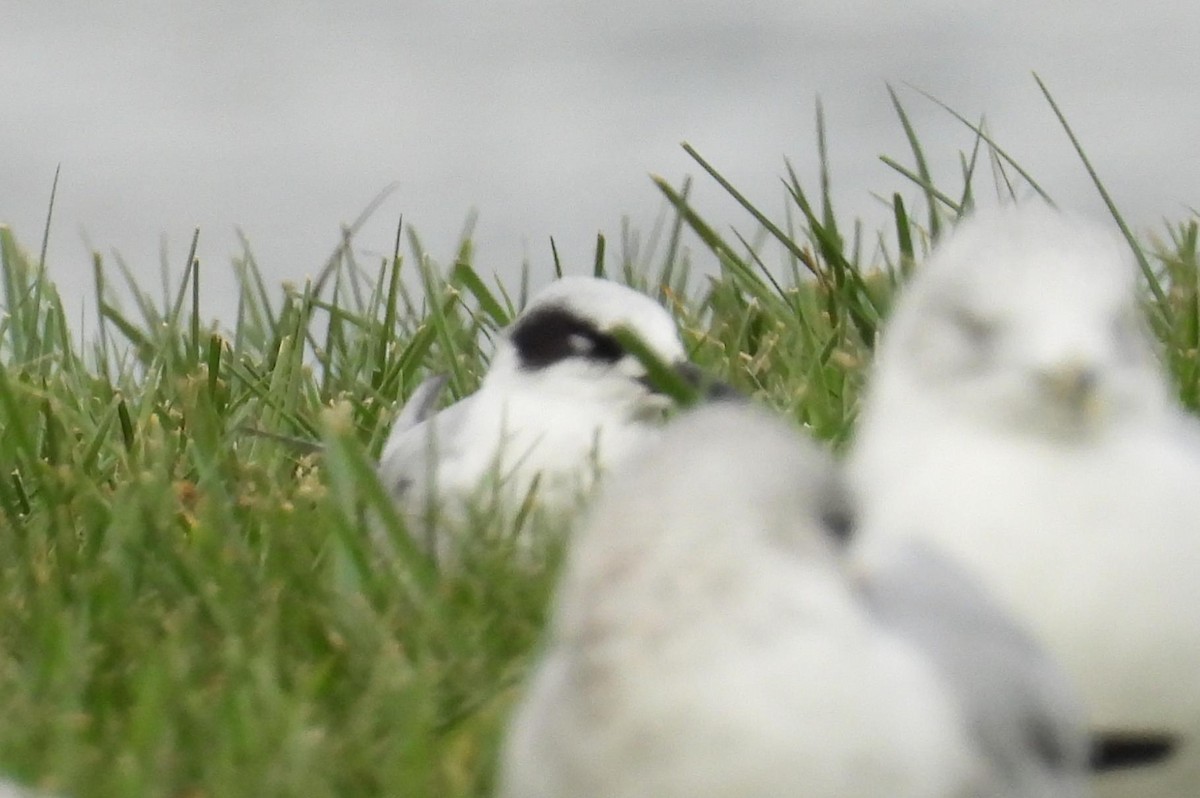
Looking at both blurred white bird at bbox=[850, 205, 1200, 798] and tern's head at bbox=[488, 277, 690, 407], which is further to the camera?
tern's head at bbox=[488, 277, 690, 407]

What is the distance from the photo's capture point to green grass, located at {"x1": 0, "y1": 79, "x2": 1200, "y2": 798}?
2553 mm

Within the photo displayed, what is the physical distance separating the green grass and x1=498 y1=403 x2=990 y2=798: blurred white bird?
498 mm

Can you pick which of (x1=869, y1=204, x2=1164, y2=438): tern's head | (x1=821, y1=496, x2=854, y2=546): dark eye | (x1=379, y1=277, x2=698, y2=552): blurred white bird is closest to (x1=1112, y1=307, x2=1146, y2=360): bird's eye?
(x1=869, y1=204, x2=1164, y2=438): tern's head

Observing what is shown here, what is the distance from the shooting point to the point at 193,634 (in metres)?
2.99

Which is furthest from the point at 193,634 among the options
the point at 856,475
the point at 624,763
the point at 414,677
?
the point at 624,763

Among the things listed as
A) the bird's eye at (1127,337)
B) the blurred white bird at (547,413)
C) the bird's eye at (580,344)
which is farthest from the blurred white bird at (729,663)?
the bird's eye at (580,344)

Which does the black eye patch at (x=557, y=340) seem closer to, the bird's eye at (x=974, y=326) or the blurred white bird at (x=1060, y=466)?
the blurred white bird at (x=1060, y=466)

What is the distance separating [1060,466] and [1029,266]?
26 cm

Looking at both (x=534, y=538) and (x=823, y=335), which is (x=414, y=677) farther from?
(x=823, y=335)

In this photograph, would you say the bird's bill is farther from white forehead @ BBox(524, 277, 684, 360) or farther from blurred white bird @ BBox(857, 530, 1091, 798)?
blurred white bird @ BBox(857, 530, 1091, 798)

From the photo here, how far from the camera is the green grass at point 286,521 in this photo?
2553 mm

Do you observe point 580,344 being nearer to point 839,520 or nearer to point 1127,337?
point 1127,337

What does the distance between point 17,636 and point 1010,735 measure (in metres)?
1.77

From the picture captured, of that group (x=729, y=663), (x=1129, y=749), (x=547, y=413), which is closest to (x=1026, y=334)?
(x=1129, y=749)
